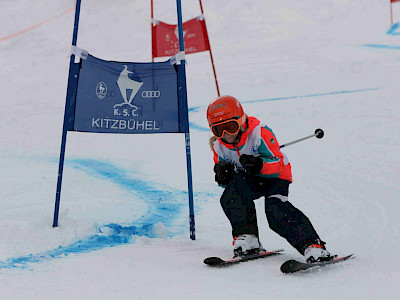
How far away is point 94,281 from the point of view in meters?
2.56

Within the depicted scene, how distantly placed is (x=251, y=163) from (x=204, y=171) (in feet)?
9.52

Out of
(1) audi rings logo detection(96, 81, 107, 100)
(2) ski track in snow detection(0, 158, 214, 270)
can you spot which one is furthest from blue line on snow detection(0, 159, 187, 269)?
(1) audi rings logo detection(96, 81, 107, 100)

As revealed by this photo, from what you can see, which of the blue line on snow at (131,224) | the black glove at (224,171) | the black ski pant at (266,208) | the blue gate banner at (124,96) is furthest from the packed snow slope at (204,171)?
the blue gate banner at (124,96)

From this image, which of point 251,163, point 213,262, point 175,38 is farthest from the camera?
point 175,38

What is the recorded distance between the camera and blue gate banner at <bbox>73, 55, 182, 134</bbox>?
11.8ft

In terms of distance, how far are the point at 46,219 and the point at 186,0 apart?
47.5 feet

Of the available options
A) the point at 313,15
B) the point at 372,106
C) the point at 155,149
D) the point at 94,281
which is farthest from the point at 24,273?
the point at 313,15

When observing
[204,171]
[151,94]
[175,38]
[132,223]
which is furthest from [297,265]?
[175,38]

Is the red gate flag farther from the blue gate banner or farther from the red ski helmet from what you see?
the red ski helmet

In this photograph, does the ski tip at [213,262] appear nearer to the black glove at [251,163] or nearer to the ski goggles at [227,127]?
the black glove at [251,163]

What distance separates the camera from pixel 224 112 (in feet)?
10.1

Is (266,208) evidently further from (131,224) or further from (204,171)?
(204,171)

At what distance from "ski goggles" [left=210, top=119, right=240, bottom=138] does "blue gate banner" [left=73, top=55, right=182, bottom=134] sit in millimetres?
603

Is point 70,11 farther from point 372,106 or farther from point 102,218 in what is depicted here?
point 102,218
